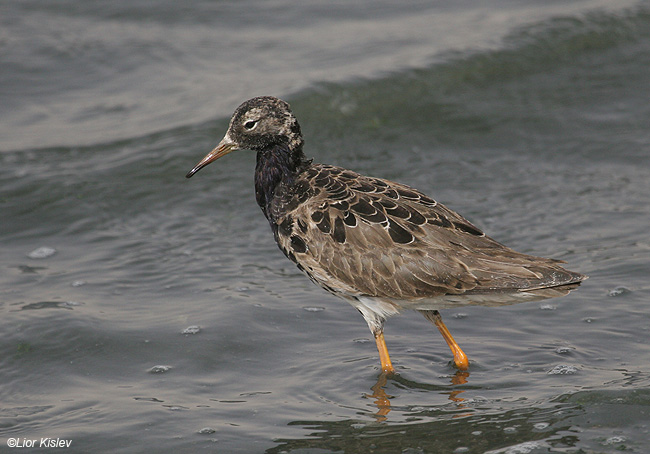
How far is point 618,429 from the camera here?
652cm

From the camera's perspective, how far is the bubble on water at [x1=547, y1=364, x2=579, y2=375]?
7.41 m

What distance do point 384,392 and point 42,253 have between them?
16.5 feet

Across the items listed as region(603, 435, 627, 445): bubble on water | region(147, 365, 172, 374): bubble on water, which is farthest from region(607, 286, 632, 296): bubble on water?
Result: region(147, 365, 172, 374): bubble on water

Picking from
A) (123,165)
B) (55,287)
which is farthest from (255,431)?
(123,165)

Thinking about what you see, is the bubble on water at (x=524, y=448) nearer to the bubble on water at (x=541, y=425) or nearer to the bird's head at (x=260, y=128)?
the bubble on water at (x=541, y=425)

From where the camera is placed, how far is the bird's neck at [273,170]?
8.10 metres

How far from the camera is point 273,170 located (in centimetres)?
812

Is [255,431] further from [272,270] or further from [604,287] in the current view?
[604,287]

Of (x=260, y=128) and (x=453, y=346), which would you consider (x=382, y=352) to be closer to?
(x=453, y=346)

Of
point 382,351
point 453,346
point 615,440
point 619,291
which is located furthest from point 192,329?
point 619,291

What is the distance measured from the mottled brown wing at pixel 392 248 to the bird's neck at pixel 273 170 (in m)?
0.30

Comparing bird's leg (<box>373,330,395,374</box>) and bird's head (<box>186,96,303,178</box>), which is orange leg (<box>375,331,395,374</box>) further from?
bird's head (<box>186,96,303,178</box>)

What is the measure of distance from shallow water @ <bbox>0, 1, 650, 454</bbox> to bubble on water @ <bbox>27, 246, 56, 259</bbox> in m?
0.08

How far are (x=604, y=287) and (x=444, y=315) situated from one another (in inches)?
68.7
